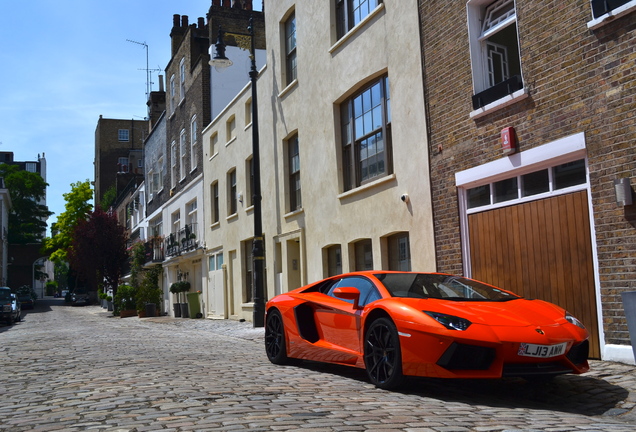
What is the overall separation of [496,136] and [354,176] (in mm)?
5489

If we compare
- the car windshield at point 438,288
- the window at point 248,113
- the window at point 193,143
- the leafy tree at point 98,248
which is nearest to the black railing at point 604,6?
the car windshield at point 438,288

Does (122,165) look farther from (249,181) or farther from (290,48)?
(290,48)

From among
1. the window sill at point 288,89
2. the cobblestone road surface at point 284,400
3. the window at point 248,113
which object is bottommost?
the cobblestone road surface at point 284,400

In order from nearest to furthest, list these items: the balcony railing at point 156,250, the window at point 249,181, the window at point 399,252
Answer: the window at point 399,252, the window at point 249,181, the balcony railing at point 156,250

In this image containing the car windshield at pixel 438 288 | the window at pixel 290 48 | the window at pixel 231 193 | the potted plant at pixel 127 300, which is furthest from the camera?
the potted plant at pixel 127 300

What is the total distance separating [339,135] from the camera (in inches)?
639

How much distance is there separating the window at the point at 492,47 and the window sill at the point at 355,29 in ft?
10.9

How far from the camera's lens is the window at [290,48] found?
768 inches

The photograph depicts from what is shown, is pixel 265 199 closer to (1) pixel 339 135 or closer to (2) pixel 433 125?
(1) pixel 339 135

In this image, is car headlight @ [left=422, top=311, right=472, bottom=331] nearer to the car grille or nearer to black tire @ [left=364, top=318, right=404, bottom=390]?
the car grille

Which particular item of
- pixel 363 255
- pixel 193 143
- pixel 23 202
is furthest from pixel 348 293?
pixel 23 202

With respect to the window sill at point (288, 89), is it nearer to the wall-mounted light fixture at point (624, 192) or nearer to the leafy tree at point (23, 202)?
the wall-mounted light fixture at point (624, 192)

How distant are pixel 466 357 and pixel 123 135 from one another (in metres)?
74.2

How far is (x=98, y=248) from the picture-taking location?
4481cm
